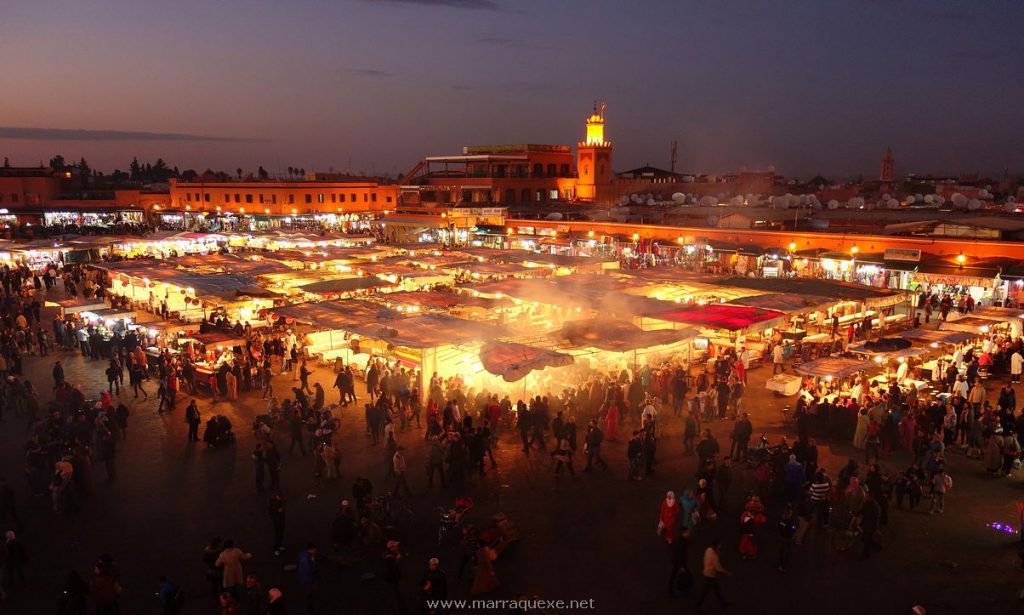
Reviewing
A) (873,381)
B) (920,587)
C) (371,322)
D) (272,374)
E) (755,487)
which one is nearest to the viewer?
(920,587)

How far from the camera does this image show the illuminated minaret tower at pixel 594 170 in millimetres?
54875

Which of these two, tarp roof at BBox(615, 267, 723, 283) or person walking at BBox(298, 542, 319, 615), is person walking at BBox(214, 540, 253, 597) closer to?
person walking at BBox(298, 542, 319, 615)

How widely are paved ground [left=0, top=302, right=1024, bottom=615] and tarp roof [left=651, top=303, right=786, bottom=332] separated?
3708 mm

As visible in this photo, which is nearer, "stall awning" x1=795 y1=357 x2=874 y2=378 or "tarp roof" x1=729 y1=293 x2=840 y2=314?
"stall awning" x1=795 y1=357 x2=874 y2=378

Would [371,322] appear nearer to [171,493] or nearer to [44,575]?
[171,493]

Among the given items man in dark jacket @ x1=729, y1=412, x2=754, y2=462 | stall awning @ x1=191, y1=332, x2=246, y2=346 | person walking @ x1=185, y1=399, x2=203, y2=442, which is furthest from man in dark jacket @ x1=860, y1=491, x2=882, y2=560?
stall awning @ x1=191, y1=332, x2=246, y2=346

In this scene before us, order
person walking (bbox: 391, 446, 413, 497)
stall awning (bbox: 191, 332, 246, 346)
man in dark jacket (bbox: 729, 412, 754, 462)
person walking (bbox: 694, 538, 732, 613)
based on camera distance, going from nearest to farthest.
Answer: person walking (bbox: 694, 538, 732, 613)
person walking (bbox: 391, 446, 413, 497)
man in dark jacket (bbox: 729, 412, 754, 462)
stall awning (bbox: 191, 332, 246, 346)

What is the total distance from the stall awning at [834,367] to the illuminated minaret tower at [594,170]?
139ft

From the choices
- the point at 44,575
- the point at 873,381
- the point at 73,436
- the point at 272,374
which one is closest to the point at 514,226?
the point at 272,374

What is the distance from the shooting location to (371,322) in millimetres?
14398

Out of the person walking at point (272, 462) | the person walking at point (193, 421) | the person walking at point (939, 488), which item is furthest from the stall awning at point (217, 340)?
the person walking at point (939, 488)

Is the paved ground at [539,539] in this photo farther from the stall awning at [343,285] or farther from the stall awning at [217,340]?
the stall awning at [343,285]

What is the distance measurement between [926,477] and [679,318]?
609 cm

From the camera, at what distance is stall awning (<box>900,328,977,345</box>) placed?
14438mm
